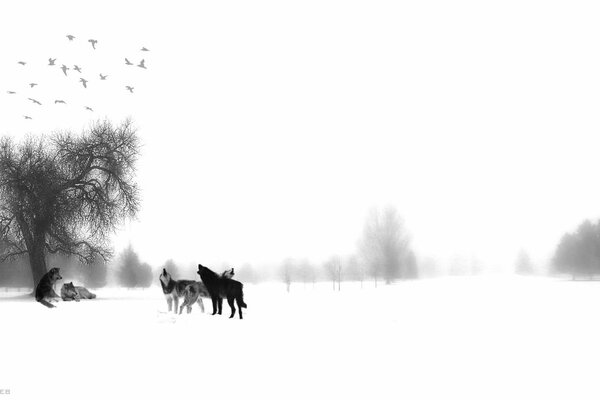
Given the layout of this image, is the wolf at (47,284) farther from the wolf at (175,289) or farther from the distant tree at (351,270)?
the distant tree at (351,270)

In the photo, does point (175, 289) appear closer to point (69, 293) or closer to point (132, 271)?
point (69, 293)

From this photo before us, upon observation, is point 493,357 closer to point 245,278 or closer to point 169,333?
point 169,333

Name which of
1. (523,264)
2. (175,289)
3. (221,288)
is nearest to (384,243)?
(175,289)

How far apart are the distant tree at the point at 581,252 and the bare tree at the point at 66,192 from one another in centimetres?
6919

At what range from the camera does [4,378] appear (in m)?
7.33

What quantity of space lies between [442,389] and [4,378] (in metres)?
6.22

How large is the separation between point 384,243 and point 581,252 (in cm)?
3391

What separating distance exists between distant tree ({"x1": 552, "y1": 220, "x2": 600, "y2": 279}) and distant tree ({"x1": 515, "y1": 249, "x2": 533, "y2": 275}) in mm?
51219

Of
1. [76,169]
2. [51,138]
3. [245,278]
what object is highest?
[51,138]

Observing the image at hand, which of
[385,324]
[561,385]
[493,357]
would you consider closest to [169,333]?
[385,324]

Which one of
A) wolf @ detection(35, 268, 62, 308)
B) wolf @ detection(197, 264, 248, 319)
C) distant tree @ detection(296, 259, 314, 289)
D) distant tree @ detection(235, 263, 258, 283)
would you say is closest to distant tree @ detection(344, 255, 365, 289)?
distant tree @ detection(296, 259, 314, 289)

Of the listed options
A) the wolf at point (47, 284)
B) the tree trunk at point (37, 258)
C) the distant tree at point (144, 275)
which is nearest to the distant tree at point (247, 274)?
the distant tree at point (144, 275)

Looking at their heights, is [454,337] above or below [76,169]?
below

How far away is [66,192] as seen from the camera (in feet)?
107
